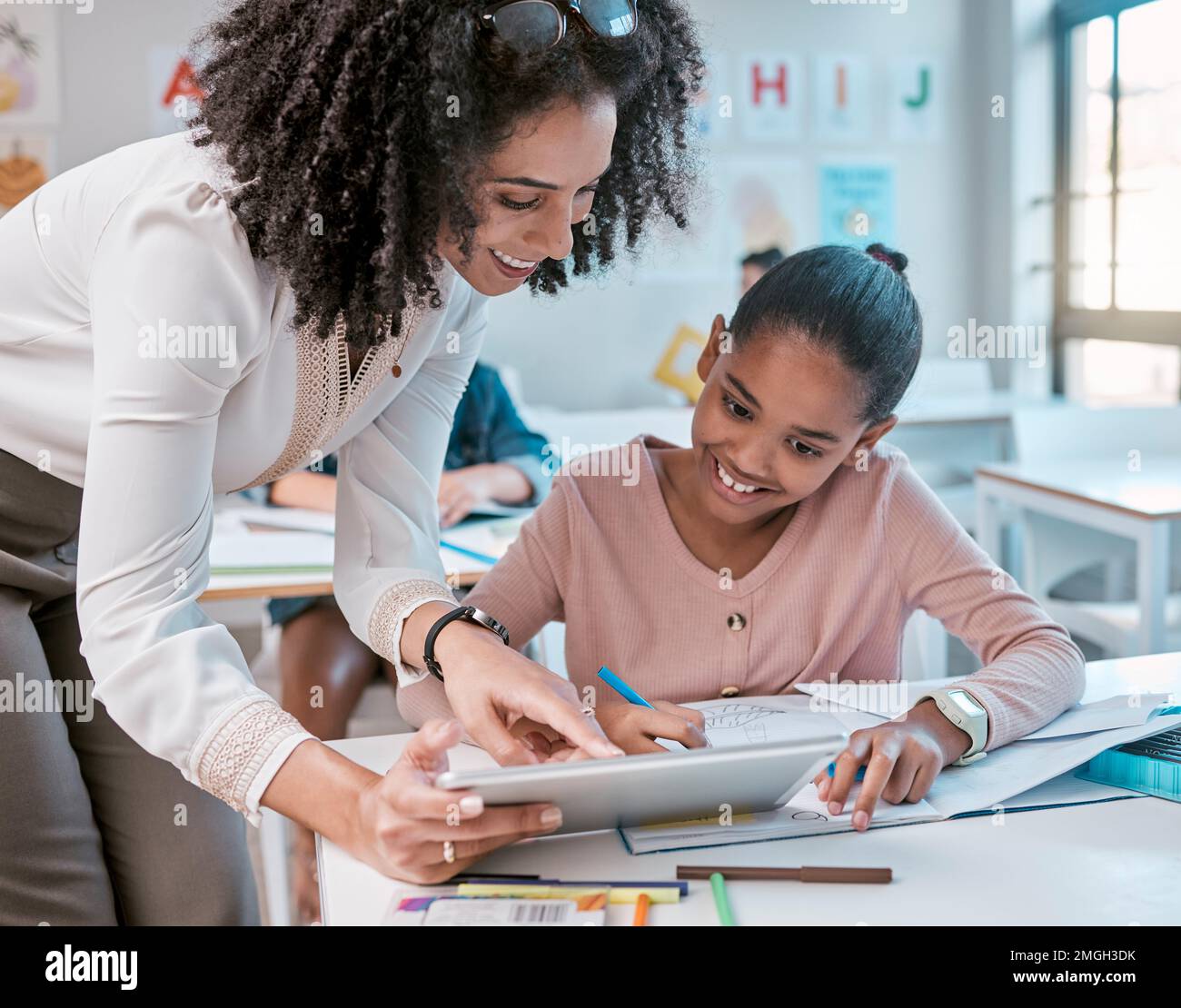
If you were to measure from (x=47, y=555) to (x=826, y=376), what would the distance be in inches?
31.8

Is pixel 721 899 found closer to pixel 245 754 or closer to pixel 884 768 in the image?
pixel 884 768

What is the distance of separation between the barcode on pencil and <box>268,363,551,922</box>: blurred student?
1.37m

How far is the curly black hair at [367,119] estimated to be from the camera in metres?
0.89

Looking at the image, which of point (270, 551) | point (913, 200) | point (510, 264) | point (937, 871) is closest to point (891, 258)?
point (510, 264)

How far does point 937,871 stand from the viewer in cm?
81

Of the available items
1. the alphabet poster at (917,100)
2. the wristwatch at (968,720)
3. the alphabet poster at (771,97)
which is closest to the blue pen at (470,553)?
the wristwatch at (968,720)

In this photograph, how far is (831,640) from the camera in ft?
4.34

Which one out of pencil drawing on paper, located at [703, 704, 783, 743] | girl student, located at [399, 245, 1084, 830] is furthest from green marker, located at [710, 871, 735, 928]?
girl student, located at [399, 245, 1084, 830]

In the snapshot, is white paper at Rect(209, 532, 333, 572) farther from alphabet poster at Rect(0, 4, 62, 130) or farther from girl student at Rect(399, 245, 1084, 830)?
alphabet poster at Rect(0, 4, 62, 130)

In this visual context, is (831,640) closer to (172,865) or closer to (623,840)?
(623,840)

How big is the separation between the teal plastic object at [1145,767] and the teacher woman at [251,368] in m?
0.44

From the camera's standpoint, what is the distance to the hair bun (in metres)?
1.37

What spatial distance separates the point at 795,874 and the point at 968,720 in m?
0.28
